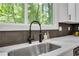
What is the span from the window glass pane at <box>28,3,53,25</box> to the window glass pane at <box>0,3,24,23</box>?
4.2 inches

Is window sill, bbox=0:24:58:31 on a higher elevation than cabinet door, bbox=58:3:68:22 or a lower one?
lower

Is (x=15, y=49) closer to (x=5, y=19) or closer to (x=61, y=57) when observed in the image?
(x=5, y=19)

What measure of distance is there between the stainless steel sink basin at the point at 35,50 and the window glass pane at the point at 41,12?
28cm

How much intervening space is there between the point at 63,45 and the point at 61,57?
25 centimetres

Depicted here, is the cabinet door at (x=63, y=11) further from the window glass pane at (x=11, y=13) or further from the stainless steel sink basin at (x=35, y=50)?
the window glass pane at (x=11, y=13)

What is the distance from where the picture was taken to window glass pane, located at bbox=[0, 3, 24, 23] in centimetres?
176

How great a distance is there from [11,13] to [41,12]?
0.35 metres

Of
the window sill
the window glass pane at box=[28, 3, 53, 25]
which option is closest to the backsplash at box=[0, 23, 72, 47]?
the window sill

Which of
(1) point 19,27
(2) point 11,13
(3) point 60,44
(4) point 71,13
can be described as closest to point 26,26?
(1) point 19,27

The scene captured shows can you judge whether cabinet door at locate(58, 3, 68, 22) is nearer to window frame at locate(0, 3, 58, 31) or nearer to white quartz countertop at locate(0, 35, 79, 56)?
window frame at locate(0, 3, 58, 31)

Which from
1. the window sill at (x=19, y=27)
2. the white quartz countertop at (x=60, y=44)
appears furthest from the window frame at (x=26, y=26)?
the white quartz countertop at (x=60, y=44)

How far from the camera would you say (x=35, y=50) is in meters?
1.85

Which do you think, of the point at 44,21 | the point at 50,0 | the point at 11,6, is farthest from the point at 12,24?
the point at 50,0

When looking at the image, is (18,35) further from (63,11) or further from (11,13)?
(63,11)
